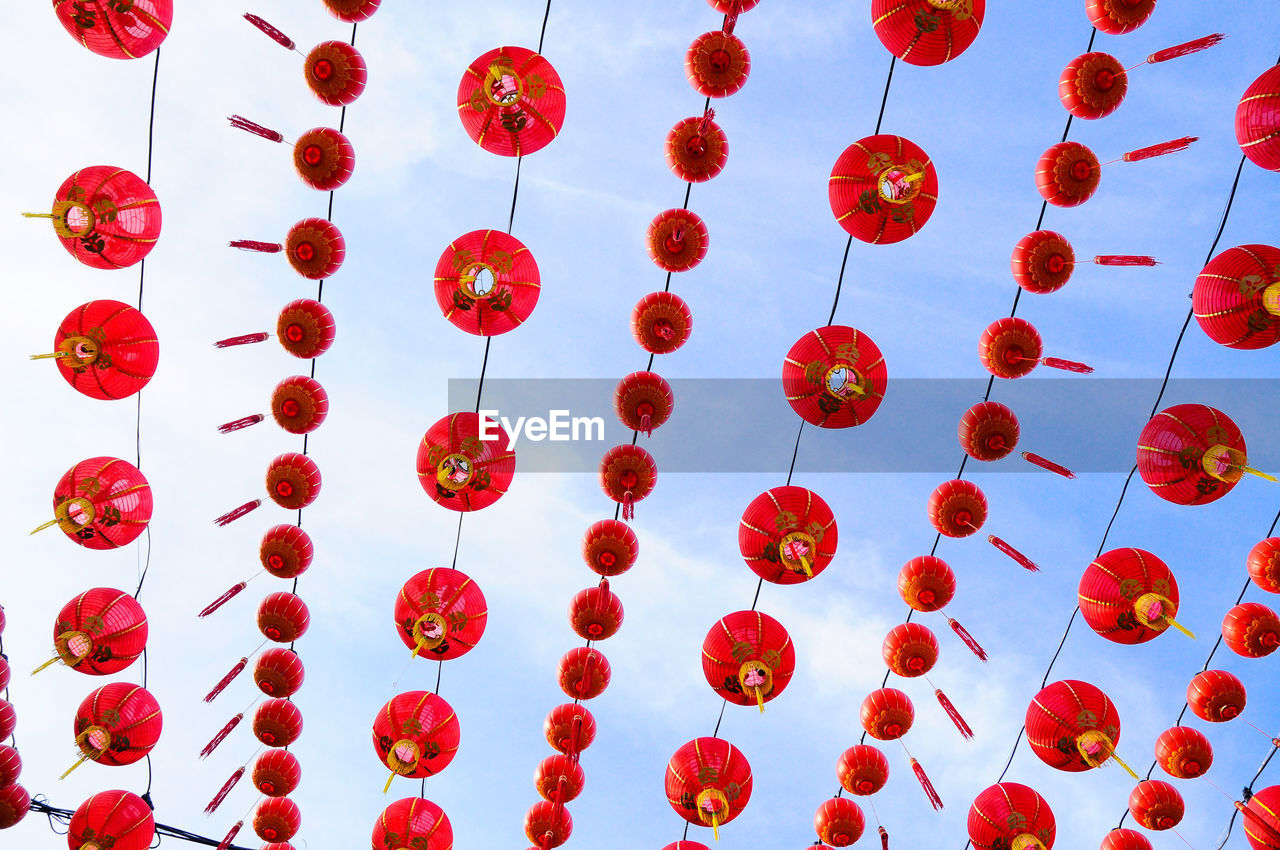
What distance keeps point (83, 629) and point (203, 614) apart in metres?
1.10

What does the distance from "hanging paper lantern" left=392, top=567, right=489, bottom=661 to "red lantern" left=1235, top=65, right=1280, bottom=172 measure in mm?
8264

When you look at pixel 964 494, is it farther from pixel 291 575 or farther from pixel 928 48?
pixel 291 575

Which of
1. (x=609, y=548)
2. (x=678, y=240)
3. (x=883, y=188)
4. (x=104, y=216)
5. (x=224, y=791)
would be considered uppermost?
(x=883, y=188)

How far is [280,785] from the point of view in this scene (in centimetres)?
952

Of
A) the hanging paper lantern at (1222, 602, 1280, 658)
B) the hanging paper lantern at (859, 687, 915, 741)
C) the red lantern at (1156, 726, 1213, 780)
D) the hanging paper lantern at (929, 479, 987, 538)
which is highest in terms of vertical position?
the hanging paper lantern at (929, 479, 987, 538)

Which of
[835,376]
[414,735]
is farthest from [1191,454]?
[414,735]

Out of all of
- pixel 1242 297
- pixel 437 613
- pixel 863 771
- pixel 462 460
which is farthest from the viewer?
pixel 863 771

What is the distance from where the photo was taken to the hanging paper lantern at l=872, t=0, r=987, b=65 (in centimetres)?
579

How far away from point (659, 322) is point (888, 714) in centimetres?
510

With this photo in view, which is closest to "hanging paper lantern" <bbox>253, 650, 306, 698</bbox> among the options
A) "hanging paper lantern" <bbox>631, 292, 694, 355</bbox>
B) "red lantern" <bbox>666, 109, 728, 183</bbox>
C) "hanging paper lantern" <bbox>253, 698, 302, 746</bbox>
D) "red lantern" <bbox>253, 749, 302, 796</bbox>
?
"hanging paper lantern" <bbox>253, 698, 302, 746</bbox>

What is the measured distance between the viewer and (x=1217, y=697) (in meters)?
8.23

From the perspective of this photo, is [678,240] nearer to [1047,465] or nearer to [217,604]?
[1047,465]

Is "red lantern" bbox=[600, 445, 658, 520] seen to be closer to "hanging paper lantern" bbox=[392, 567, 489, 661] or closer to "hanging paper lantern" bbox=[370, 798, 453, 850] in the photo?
"hanging paper lantern" bbox=[392, 567, 489, 661]

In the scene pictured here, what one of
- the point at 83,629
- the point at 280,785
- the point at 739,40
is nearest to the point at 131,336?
the point at 83,629
